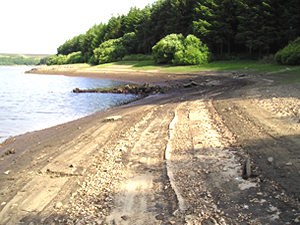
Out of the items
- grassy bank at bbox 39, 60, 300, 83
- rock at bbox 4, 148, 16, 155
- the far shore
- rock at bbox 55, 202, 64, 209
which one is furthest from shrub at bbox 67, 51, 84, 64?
rock at bbox 55, 202, 64, 209

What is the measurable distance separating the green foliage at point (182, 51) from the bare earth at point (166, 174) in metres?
36.8

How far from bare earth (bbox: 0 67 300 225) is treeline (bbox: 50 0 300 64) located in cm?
3541

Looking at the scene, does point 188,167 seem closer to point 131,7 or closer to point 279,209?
point 279,209

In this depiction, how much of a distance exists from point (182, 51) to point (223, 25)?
29.5 ft

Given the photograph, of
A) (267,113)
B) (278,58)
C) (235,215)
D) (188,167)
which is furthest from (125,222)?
(278,58)

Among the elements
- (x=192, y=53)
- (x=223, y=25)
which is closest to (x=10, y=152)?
(x=192, y=53)

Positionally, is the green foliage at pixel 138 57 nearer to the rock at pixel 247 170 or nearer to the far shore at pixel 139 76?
the far shore at pixel 139 76

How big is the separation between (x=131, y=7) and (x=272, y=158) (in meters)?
101

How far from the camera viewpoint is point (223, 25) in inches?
1892

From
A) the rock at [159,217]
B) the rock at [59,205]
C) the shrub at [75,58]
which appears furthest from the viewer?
the shrub at [75,58]

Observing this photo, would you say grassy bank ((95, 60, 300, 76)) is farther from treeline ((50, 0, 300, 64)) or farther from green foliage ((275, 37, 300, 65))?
treeline ((50, 0, 300, 64))

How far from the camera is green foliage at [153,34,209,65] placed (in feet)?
150

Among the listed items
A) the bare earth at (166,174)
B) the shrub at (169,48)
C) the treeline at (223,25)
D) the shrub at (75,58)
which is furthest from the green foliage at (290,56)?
the shrub at (75,58)

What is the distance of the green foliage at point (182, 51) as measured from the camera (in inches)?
1797
